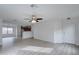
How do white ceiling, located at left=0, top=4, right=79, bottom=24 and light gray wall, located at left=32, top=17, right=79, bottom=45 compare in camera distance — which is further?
light gray wall, located at left=32, top=17, right=79, bottom=45

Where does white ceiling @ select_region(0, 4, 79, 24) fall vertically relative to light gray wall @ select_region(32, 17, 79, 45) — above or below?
above

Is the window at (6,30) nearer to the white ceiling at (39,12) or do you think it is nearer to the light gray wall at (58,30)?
the white ceiling at (39,12)

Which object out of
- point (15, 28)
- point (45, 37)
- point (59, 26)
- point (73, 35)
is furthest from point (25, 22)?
point (73, 35)

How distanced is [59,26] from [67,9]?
47cm

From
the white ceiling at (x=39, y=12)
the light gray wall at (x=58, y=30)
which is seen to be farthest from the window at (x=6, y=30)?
the light gray wall at (x=58, y=30)

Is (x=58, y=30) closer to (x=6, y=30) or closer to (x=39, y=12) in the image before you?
(x=39, y=12)

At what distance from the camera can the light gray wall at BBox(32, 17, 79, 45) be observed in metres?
2.24

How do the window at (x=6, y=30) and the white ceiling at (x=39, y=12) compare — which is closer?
the white ceiling at (x=39, y=12)

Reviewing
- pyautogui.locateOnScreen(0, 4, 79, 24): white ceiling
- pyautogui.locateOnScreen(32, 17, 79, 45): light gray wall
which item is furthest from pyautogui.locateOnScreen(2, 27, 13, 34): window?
pyautogui.locateOnScreen(32, 17, 79, 45): light gray wall

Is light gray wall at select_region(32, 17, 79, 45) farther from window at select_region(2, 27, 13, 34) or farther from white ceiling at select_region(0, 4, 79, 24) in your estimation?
window at select_region(2, 27, 13, 34)

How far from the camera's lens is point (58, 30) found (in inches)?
93.9

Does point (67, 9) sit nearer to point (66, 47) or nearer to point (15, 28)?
point (66, 47)

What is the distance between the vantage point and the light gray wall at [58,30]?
2.24 meters

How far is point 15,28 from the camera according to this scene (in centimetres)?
230
